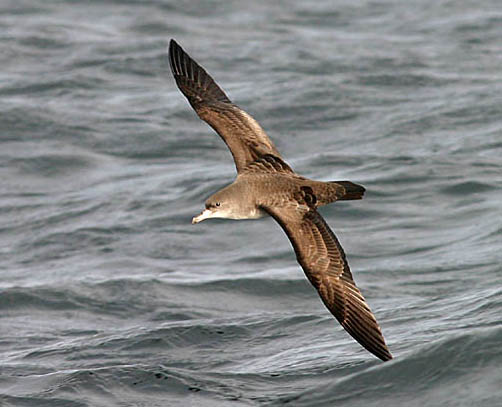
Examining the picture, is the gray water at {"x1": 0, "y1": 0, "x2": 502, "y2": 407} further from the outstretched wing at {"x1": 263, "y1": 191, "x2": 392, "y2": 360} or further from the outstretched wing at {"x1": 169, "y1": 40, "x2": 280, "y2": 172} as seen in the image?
the outstretched wing at {"x1": 169, "y1": 40, "x2": 280, "y2": 172}

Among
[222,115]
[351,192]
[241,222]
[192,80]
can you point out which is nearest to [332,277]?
[351,192]

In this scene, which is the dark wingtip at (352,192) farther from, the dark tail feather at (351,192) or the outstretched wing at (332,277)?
the outstretched wing at (332,277)

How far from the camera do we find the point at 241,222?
12.3m

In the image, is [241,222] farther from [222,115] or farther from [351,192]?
[351,192]

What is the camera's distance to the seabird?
24.7 feet

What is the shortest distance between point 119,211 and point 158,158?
67.3 inches

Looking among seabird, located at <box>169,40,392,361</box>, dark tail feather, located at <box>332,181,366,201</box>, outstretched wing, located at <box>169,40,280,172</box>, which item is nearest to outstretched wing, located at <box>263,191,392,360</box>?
seabird, located at <box>169,40,392,361</box>

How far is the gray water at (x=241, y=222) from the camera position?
838cm

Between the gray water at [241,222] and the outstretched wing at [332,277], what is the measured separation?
51cm

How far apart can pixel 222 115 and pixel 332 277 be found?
6.52 feet

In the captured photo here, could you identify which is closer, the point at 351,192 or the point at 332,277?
the point at 332,277

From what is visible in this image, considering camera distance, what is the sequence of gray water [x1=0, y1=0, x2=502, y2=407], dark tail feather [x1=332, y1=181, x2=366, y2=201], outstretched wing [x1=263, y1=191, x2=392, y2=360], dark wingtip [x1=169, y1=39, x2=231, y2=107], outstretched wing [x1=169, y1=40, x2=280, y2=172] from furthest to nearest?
dark wingtip [x1=169, y1=39, x2=231, y2=107], outstretched wing [x1=169, y1=40, x2=280, y2=172], gray water [x1=0, y1=0, x2=502, y2=407], dark tail feather [x1=332, y1=181, x2=366, y2=201], outstretched wing [x1=263, y1=191, x2=392, y2=360]

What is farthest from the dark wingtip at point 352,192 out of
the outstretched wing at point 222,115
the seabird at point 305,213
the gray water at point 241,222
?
the gray water at point 241,222

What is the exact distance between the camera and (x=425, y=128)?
14477 millimetres
